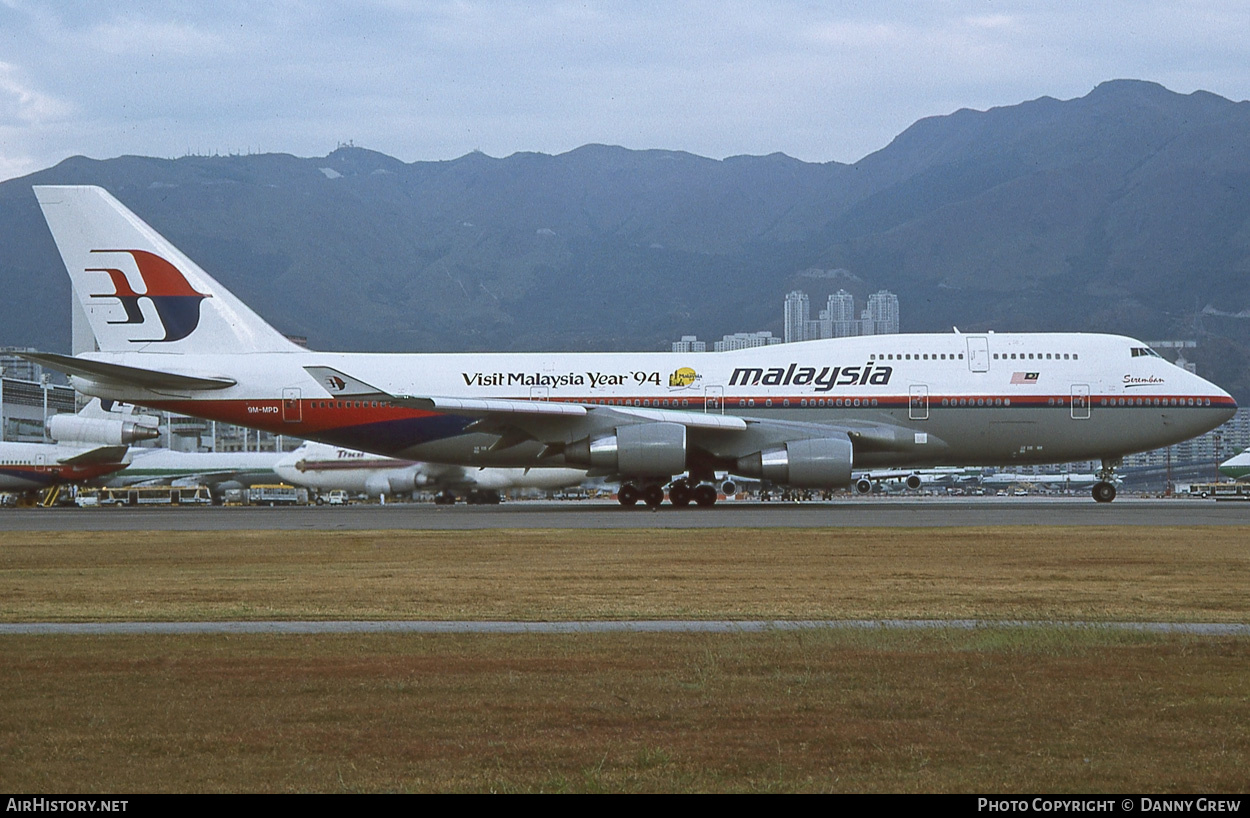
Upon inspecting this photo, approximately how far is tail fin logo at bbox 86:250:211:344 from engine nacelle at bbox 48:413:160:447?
2253 centimetres

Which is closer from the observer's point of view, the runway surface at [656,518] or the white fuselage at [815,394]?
the runway surface at [656,518]

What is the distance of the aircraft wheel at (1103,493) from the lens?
40.1m

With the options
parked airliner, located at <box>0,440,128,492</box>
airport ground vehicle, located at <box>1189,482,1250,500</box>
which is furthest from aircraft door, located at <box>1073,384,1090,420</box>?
parked airliner, located at <box>0,440,128,492</box>

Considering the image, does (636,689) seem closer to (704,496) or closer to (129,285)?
(704,496)

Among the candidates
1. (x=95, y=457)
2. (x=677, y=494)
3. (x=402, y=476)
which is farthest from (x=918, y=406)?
(x=95, y=457)

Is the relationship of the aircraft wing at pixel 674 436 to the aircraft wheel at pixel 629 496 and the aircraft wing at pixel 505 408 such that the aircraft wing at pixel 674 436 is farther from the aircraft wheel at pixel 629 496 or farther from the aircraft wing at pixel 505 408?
the aircraft wheel at pixel 629 496

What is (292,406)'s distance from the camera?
38.1 m

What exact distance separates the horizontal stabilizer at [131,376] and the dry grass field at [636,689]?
59.9ft

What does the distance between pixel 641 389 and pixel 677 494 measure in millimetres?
3127

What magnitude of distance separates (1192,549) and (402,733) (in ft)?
56.9

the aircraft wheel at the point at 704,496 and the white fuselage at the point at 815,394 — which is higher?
the white fuselage at the point at 815,394

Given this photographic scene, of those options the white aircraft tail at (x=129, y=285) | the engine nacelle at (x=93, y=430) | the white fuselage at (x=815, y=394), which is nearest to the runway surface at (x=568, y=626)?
the white fuselage at (x=815, y=394)

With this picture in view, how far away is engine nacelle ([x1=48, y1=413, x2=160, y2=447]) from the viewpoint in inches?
2388
